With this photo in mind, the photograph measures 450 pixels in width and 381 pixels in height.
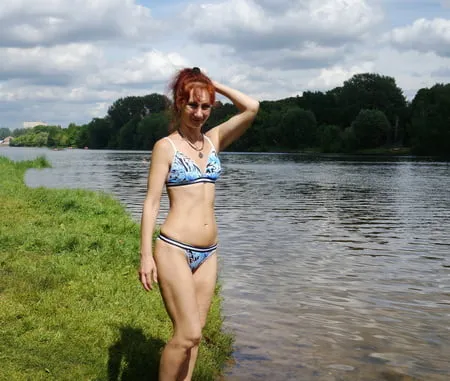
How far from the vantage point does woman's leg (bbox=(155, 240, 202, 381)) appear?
4805mm

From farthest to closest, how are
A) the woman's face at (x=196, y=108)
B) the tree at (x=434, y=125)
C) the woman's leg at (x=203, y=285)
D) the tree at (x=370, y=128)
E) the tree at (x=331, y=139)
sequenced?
the tree at (x=331, y=139)
the tree at (x=370, y=128)
the tree at (x=434, y=125)
the woman's leg at (x=203, y=285)
the woman's face at (x=196, y=108)

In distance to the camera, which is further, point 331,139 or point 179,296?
point 331,139

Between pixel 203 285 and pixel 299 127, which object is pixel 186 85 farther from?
pixel 299 127

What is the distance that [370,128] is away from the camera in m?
116

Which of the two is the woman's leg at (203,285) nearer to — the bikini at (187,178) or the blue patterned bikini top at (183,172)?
the bikini at (187,178)

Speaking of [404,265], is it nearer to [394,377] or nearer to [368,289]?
[368,289]

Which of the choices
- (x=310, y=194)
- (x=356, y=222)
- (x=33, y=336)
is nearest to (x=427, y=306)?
(x=33, y=336)

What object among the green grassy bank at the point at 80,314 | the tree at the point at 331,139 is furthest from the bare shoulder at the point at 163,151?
the tree at the point at 331,139

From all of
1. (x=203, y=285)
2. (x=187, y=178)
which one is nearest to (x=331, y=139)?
(x=203, y=285)

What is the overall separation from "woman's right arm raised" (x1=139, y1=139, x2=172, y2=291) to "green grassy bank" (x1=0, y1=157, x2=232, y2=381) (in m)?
1.64

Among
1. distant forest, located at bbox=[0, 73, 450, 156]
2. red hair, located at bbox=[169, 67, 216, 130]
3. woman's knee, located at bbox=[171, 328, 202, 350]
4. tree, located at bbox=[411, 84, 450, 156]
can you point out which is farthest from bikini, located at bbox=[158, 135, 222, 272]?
tree, located at bbox=[411, 84, 450, 156]

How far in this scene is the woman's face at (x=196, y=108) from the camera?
495 centimetres

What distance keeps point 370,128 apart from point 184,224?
115m

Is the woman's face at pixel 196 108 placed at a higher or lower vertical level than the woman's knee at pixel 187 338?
higher
